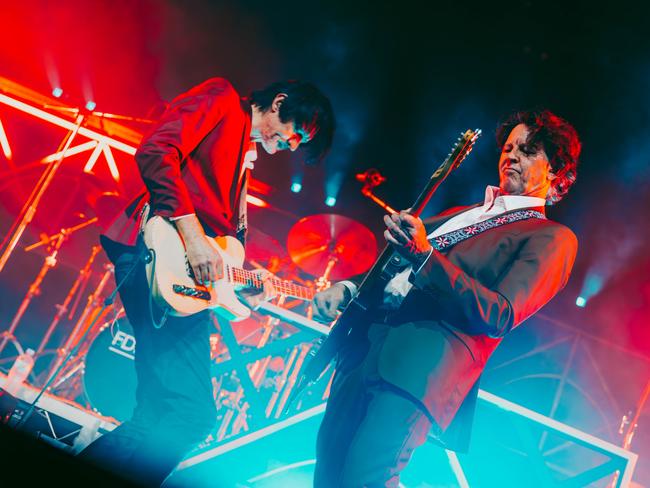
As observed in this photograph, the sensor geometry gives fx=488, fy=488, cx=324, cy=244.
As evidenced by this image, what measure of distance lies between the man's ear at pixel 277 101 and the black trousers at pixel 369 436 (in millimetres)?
1895


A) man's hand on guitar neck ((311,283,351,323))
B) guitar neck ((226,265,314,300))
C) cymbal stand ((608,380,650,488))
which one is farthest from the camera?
cymbal stand ((608,380,650,488))

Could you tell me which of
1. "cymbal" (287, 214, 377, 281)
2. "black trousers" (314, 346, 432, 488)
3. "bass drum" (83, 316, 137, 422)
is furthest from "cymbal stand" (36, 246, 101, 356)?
"black trousers" (314, 346, 432, 488)

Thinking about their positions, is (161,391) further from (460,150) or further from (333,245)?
(333,245)

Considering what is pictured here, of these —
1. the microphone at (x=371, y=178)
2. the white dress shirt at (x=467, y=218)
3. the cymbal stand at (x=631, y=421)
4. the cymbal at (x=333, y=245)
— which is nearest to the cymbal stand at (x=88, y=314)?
the cymbal at (x=333, y=245)

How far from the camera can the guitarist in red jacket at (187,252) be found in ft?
7.38

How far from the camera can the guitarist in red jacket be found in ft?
7.38

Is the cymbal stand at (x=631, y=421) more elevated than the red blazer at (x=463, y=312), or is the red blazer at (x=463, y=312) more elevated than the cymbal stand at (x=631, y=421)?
the cymbal stand at (x=631, y=421)

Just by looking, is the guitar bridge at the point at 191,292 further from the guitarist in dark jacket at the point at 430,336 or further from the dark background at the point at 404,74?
the dark background at the point at 404,74

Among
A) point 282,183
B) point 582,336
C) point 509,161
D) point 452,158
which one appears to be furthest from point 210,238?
point 582,336

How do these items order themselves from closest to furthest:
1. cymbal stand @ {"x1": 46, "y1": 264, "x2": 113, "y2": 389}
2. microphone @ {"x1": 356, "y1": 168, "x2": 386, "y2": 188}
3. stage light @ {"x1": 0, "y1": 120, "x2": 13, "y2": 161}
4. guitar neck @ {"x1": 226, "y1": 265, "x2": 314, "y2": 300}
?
guitar neck @ {"x1": 226, "y1": 265, "x2": 314, "y2": 300}
microphone @ {"x1": 356, "y1": 168, "x2": 386, "y2": 188}
cymbal stand @ {"x1": 46, "y1": 264, "x2": 113, "y2": 389}
stage light @ {"x1": 0, "y1": 120, "x2": 13, "y2": 161}

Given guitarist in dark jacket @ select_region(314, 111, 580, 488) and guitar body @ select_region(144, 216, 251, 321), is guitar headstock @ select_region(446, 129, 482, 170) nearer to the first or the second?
guitarist in dark jacket @ select_region(314, 111, 580, 488)

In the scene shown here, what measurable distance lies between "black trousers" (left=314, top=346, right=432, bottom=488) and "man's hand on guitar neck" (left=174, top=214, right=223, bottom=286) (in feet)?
3.21

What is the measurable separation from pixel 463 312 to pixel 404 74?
11.5 feet

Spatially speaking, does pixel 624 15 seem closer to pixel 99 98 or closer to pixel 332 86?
pixel 332 86
